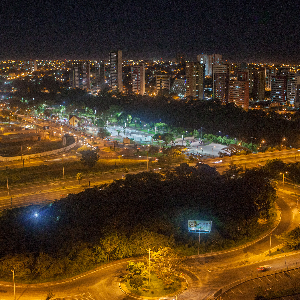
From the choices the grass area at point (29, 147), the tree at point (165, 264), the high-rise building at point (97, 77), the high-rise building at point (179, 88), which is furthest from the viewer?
the high-rise building at point (97, 77)

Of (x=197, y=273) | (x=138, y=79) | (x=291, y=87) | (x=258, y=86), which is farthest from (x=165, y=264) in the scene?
(x=258, y=86)

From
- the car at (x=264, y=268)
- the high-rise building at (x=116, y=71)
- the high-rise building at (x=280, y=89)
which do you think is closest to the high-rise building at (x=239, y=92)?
the high-rise building at (x=280, y=89)

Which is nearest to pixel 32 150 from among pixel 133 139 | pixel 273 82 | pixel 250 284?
pixel 133 139

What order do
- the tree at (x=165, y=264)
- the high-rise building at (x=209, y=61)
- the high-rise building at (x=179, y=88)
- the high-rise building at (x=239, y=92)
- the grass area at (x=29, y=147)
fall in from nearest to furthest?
the tree at (x=165, y=264) → the grass area at (x=29, y=147) → the high-rise building at (x=239, y=92) → the high-rise building at (x=179, y=88) → the high-rise building at (x=209, y=61)

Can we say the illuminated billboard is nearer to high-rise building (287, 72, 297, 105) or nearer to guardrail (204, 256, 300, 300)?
guardrail (204, 256, 300, 300)

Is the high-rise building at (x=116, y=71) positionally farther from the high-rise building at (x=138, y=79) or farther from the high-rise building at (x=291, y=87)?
the high-rise building at (x=291, y=87)

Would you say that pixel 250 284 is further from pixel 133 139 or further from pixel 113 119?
pixel 113 119
